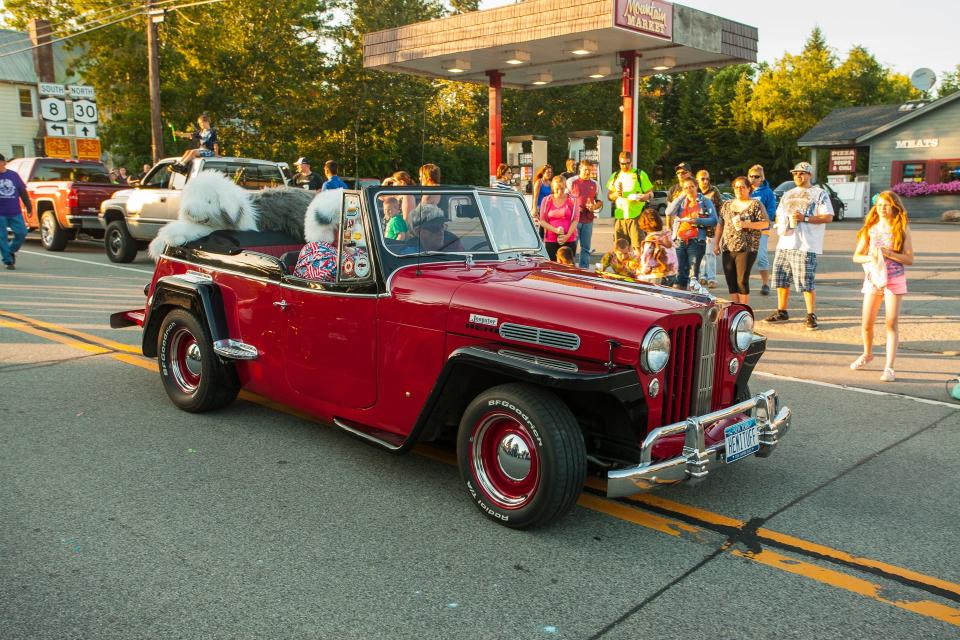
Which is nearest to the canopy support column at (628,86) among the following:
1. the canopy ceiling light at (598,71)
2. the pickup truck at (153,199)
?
the canopy ceiling light at (598,71)

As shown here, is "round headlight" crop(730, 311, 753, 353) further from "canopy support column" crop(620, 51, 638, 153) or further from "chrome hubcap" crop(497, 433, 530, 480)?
"canopy support column" crop(620, 51, 638, 153)

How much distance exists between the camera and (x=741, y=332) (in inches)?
169

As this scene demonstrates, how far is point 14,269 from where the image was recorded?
13523 millimetres

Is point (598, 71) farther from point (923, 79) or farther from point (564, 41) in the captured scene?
point (923, 79)

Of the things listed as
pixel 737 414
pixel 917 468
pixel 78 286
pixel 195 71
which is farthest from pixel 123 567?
pixel 195 71

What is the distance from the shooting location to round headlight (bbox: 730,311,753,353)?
168 inches

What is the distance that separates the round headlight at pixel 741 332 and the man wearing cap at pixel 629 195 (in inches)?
293

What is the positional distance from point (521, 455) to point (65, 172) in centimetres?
1711

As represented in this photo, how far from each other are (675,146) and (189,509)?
63.7 metres

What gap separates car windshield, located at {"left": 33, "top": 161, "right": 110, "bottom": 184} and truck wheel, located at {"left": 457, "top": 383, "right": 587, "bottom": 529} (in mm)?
16086

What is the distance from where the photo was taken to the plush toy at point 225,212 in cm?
614

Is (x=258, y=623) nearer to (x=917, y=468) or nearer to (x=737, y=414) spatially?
(x=737, y=414)

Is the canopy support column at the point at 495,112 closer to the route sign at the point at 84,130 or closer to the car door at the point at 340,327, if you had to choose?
the route sign at the point at 84,130

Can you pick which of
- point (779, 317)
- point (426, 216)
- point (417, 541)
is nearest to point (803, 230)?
point (779, 317)
